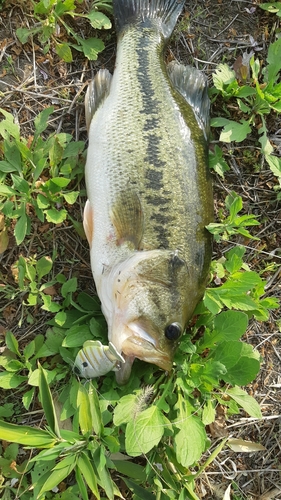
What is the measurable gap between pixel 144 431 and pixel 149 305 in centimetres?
70

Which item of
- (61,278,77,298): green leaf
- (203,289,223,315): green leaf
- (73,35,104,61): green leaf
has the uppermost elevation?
(73,35,104,61): green leaf

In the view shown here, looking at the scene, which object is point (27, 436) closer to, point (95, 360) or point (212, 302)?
point (95, 360)

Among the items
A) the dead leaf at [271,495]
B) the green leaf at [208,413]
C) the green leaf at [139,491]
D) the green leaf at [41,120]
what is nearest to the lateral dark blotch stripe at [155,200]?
the green leaf at [41,120]

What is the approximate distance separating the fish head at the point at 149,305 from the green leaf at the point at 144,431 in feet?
1.02

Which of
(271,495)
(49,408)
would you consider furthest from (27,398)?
(271,495)

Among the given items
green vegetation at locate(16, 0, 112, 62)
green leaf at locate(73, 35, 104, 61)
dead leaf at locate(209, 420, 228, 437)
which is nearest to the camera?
green vegetation at locate(16, 0, 112, 62)

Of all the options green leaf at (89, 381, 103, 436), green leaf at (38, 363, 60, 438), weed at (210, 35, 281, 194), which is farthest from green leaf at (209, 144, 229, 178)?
green leaf at (38, 363, 60, 438)

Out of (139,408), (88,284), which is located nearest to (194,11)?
(88,284)

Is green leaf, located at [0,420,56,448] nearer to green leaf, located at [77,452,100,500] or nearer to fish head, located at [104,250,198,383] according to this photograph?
green leaf, located at [77,452,100,500]

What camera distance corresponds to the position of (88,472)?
237 cm

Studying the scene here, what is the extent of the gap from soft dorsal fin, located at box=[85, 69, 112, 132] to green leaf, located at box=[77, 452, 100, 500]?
193 cm

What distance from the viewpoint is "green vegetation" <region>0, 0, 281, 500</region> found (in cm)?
258

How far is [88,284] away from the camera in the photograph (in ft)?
9.78

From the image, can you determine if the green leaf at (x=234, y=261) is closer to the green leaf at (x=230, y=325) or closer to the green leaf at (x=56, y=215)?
the green leaf at (x=230, y=325)
